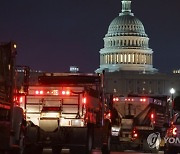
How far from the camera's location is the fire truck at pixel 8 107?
65.6 ft

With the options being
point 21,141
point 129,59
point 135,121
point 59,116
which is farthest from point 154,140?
point 129,59

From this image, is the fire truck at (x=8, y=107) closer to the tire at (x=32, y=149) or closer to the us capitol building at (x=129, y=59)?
the tire at (x=32, y=149)

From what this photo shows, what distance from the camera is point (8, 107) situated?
20312mm

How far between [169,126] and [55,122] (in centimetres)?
335

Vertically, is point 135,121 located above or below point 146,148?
above

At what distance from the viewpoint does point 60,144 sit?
82.7ft

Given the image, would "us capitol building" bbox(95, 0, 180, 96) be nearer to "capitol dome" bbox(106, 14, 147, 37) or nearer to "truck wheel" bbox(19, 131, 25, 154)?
"capitol dome" bbox(106, 14, 147, 37)

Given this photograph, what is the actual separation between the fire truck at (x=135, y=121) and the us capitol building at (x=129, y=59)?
146m

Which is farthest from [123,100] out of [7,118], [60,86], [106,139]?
[7,118]

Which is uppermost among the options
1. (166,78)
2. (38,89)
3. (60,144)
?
(166,78)

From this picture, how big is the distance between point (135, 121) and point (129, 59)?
151 metres

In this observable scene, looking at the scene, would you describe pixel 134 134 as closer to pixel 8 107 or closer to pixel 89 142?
pixel 89 142

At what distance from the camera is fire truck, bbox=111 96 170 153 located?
39322 millimetres

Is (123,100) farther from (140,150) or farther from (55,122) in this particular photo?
(55,122)
